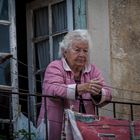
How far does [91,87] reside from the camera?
7324mm

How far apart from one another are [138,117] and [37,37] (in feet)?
4.73

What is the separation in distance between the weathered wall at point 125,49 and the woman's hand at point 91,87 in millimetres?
1105

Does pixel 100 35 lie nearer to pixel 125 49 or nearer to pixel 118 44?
pixel 118 44

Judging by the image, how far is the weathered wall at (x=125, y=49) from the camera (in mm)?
8562

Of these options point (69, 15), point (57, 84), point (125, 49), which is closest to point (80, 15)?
point (69, 15)

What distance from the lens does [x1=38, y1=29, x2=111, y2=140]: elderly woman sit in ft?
24.2

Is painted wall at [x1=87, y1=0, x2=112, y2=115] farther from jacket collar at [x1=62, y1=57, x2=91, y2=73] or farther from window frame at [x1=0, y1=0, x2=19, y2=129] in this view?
window frame at [x1=0, y1=0, x2=19, y2=129]

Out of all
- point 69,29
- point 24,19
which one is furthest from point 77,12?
point 24,19

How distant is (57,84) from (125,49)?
1477mm

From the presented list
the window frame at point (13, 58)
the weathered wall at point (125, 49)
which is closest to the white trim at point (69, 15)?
the weathered wall at point (125, 49)

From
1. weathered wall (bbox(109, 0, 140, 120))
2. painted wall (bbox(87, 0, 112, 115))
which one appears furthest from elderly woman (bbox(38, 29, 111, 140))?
weathered wall (bbox(109, 0, 140, 120))

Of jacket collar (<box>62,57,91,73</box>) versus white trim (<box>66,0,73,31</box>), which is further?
white trim (<box>66,0,73,31</box>)

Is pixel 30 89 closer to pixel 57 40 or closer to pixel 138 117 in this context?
pixel 57 40

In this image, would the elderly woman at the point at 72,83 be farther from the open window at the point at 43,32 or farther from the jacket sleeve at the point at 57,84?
the open window at the point at 43,32
